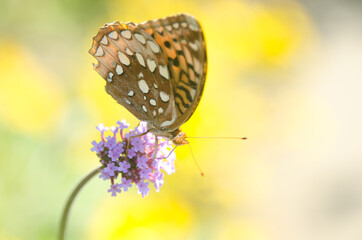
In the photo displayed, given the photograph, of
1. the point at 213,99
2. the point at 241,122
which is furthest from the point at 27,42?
the point at 241,122

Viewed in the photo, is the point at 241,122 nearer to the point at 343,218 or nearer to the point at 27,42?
the point at 343,218

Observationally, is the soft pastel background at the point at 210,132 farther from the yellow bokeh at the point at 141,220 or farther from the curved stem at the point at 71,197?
the curved stem at the point at 71,197

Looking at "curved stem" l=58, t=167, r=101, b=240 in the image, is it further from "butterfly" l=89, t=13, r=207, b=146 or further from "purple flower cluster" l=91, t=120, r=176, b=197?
"butterfly" l=89, t=13, r=207, b=146

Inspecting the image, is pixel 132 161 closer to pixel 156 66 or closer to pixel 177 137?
pixel 177 137

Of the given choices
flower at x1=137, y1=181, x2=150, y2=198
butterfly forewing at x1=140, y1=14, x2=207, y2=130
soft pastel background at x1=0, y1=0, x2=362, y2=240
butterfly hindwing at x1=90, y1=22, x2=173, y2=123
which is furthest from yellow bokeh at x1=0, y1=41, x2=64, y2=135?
butterfly forewing at x1=140, y1=14, x2=207, y2=130

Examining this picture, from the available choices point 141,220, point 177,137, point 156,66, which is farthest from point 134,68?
point 141,220
